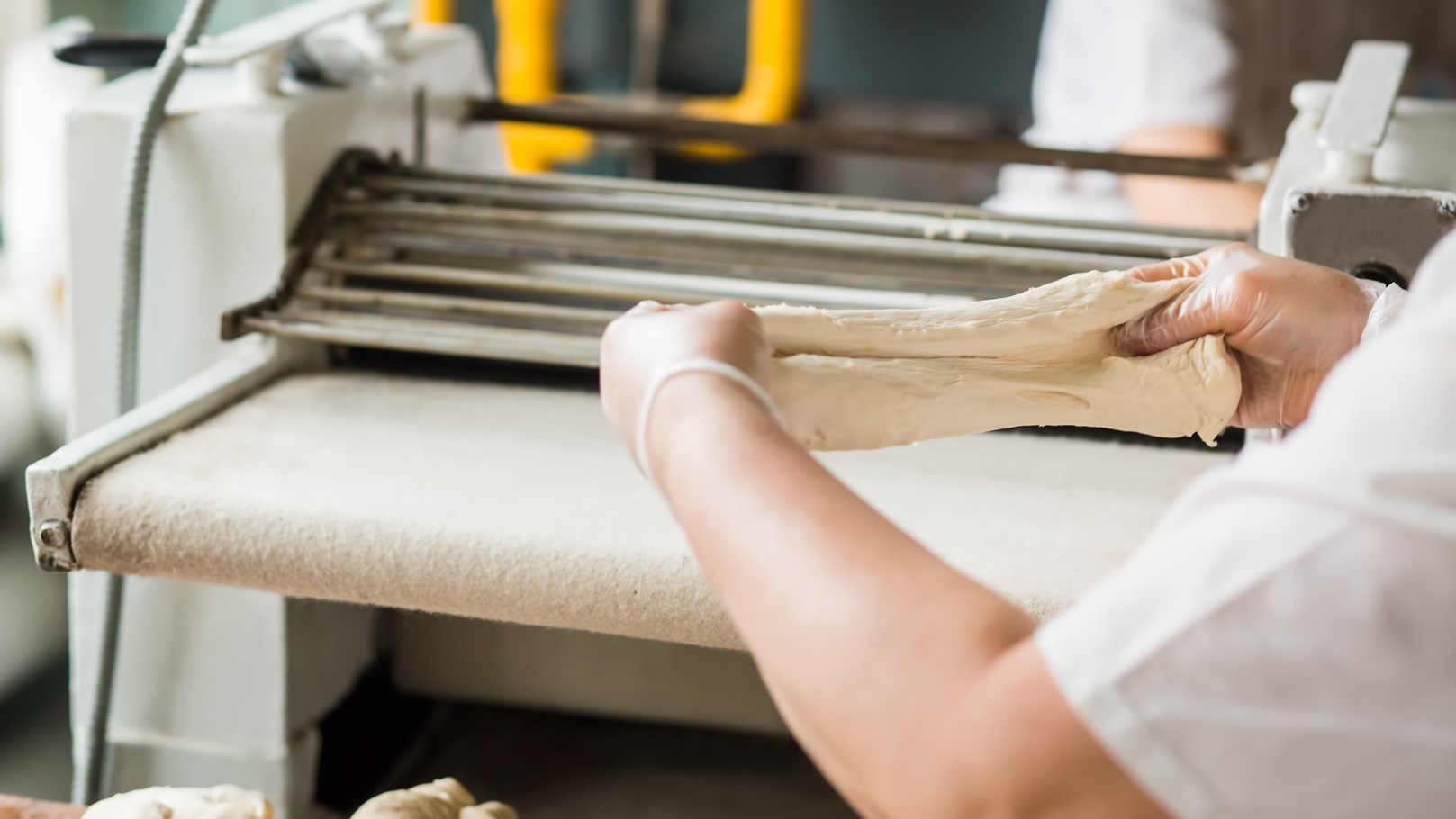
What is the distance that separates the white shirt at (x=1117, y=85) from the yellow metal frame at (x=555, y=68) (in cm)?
91

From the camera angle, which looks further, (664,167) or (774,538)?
(664,167)

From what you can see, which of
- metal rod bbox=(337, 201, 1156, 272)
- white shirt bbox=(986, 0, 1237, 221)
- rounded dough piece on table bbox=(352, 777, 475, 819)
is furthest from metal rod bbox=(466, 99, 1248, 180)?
rounded dough piece on table bbox=(352, 777, 475, 819)

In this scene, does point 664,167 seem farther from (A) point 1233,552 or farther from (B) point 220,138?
(A) point 1233,552

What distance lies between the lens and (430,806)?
90 cm

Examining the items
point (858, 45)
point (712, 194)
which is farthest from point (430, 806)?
point (858, 45)

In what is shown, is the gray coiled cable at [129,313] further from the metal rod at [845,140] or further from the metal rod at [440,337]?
the metal rod at [845,140]

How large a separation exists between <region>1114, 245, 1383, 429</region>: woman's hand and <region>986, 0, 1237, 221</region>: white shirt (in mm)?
1113

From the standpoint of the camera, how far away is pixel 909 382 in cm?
84

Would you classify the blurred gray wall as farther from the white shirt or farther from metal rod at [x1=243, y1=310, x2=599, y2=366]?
metal rod at [x1=243, y1=310, x2=599, y2=366]

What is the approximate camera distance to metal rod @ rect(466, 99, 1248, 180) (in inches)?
56.1

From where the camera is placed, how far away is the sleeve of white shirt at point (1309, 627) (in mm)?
480

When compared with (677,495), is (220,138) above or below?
above

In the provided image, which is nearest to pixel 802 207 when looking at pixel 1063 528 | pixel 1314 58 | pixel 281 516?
pixel 1063 528

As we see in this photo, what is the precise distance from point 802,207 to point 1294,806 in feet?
2.89
